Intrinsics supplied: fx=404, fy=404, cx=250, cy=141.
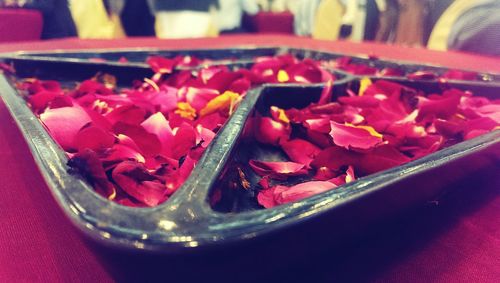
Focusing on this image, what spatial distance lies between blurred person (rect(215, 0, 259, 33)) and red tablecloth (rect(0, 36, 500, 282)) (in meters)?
2.14

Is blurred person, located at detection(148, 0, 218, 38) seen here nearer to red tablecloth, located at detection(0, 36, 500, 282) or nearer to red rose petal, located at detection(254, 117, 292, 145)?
red rose petal, located at detection(254, 117, 292, 145)

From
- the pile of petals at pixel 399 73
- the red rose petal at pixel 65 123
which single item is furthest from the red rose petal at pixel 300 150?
the pile of petals at pixel 399 73

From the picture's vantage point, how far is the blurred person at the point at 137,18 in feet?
7.11

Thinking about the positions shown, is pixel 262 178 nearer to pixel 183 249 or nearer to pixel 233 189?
pixel 233 189

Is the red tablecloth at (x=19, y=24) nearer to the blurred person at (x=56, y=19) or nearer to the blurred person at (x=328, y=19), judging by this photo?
the blurred person at (x=56, y=19)

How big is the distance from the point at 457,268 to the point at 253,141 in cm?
25

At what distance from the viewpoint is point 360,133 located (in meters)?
0.44

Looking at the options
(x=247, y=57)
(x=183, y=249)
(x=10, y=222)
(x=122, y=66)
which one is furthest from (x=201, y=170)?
(x=247, y=57)

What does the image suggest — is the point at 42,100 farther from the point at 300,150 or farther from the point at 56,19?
the point at 56,19

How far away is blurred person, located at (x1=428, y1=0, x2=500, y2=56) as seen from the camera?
1.33 m

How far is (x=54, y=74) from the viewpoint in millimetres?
743

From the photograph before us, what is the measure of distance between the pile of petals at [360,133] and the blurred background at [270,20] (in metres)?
0.93

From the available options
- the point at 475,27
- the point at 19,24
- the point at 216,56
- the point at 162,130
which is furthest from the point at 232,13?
the point at 162,130

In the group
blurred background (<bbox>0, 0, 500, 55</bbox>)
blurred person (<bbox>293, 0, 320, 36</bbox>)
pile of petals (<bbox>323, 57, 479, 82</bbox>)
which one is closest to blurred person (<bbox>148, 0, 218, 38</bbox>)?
blurred background (<bbox>0, 0, 500, 55</bbox>)
